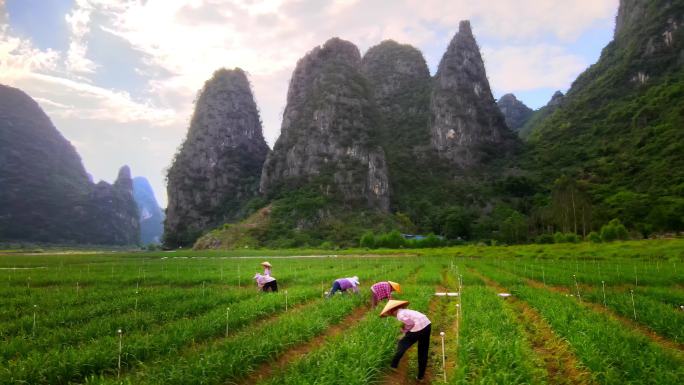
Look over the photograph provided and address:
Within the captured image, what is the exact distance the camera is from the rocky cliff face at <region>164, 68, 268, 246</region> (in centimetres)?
15912

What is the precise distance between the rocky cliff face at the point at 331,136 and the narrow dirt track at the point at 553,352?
109 meters

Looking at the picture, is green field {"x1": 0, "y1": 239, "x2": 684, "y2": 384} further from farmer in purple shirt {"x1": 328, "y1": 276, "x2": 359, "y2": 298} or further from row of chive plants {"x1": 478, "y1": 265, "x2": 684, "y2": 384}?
farmer in purple shirt {"x1": 328, "y1": 276, "x2": 359, "y2": 298}

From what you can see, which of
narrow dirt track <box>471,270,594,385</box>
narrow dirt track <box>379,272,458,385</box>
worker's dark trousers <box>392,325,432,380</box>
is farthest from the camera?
narrow dirt track <box>379,272,458,385</box>

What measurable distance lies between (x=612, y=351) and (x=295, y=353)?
7.91 metres

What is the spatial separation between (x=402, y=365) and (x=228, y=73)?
620 ft

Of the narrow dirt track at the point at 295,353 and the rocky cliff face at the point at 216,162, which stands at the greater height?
the rocky cliff face at the point at 216,162

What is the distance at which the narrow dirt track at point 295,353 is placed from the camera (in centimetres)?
963

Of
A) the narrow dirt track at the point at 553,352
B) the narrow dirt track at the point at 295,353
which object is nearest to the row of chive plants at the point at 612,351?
the narrow dirt track at the point at 553,352

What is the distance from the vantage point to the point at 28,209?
191 meters

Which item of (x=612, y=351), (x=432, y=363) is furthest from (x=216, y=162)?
(x=612, y=351)

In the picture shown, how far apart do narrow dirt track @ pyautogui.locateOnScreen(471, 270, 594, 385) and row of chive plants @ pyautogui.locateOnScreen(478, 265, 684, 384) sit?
225 millimetres

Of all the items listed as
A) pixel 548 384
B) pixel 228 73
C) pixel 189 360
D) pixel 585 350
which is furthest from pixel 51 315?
pixel 228 73

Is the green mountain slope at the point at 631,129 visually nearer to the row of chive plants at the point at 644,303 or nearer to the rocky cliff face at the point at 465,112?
the rocky cliff face at the point at 465,112

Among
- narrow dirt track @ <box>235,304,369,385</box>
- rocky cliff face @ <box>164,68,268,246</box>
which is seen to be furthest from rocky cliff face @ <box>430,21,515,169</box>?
narrow dirt track @ <box>235,304,369,385</box>
